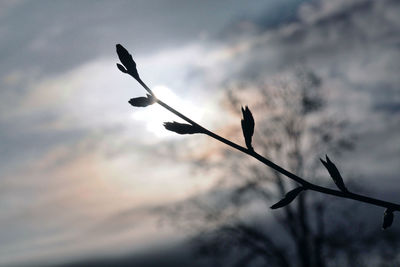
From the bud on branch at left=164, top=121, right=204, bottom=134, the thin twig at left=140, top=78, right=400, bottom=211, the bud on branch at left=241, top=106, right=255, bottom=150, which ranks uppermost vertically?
the bud on branch at left=241, top=106, right=255, bottom=150

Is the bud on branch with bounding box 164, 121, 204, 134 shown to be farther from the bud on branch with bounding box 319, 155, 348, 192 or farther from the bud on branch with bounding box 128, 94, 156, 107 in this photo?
the bud on branch with bounding box 319, 155, 348, 192

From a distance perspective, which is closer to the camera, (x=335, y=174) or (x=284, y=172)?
(x=284, y=172)

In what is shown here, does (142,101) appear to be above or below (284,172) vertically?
above

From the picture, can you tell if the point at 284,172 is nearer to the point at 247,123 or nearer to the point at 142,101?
the point at 247,123

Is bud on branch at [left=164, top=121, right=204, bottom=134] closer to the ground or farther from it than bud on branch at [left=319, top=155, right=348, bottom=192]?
farther from it

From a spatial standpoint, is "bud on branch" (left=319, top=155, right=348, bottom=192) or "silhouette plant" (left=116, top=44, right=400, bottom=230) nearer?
"silhouette plant" (left=116, top=44, right=400, bottom=230)

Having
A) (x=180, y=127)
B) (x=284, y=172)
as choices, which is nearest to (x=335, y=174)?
(x=284, y=172)

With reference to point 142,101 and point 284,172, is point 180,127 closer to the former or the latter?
point 142,101

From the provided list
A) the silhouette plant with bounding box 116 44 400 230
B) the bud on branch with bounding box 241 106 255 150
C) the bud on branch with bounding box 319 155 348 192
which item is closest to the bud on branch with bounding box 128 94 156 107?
the silhouette plant with bounding box 116 44 400 230

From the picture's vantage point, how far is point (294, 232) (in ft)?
71.1

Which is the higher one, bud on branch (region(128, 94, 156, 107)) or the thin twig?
bud on branch (region(128, 94, 156, 107))

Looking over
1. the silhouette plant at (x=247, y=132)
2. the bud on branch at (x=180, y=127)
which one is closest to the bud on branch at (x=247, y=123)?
the silhouette plant at (x=247, y=132)

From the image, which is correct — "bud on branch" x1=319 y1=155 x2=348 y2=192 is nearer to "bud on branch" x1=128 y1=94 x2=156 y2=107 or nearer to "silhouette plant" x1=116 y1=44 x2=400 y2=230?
"silhouette plant" x1=116 y1=44 x2=400 y2=230

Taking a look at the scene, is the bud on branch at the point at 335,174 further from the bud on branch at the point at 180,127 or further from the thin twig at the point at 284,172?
the bud on branch at the point at 180,127
